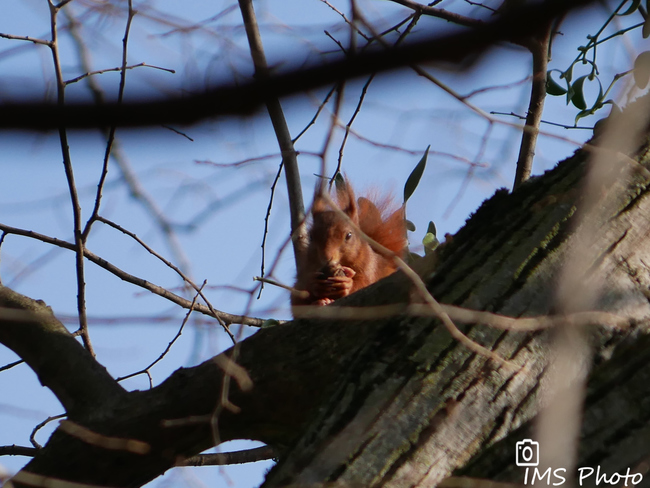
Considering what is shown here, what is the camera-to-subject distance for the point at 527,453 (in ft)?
4.29

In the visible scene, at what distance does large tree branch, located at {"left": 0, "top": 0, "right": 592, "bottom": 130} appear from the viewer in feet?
1.85

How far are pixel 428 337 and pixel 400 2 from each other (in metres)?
1.29

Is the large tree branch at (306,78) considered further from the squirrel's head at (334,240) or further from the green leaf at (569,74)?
the squirrel's head at (334,240)

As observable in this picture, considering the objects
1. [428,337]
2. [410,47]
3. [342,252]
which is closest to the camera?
[410,47]

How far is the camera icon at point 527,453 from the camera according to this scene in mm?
1291

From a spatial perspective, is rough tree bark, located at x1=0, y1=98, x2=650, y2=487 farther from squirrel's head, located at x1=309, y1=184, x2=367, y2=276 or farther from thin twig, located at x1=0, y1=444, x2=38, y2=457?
squirrel's head, located at x1=309, y1=184, x2=367, y2=276

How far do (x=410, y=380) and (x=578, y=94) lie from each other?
157cm

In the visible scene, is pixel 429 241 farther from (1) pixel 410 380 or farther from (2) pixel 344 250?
(2) pixel 344 250

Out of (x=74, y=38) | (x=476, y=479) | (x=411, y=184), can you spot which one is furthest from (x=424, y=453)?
(x=74, y=38)

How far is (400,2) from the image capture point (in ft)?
7.95

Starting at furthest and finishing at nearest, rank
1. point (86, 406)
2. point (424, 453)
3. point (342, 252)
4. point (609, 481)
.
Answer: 1. point (342, 252)
2. point (86, 406)
3. point (424, 453)
4. point (609, 481)

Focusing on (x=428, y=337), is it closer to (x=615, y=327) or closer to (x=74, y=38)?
(x=615, y=327)

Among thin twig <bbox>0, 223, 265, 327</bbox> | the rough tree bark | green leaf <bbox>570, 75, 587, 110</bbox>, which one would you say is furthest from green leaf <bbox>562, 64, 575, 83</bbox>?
thin twig <bbox>0, 223, 265, 327</bbox>
